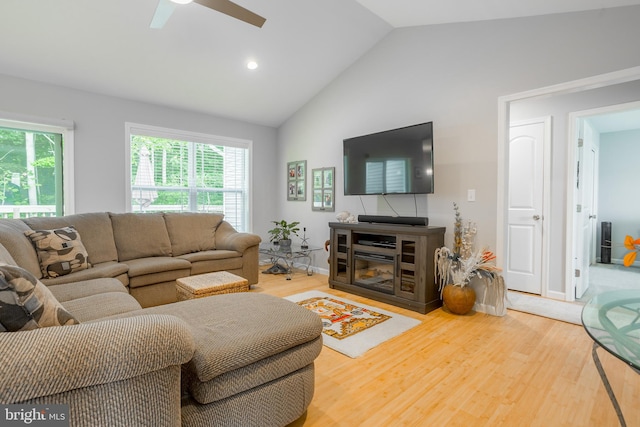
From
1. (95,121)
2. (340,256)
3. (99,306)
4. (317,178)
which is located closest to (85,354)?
(99,306)

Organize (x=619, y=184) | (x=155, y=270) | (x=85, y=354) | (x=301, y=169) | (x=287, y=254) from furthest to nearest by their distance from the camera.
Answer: (x=619, y=184) → (x=301, y=169) → (x=287, y=254) → (x=155, y=270) → (x=85, y=354)

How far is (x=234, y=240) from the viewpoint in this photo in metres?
3.88

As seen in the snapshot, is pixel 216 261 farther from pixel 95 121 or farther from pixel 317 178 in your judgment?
pixel 95 121

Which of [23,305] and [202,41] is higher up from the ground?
[202,41]

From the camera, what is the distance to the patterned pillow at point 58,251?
258 centimetres

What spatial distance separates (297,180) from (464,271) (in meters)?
2.92

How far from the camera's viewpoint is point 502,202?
2988 mm

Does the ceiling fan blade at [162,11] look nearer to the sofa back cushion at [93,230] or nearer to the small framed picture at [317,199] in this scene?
the sofa back cushion at [93,230]

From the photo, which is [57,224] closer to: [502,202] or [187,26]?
[187,26]

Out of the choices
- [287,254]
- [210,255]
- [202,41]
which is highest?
[202,41]

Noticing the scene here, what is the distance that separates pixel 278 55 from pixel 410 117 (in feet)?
5.64

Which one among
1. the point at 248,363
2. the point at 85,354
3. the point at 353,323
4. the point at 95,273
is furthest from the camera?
the point at 353,323

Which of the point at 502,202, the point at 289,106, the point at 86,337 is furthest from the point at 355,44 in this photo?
the point at 86,337

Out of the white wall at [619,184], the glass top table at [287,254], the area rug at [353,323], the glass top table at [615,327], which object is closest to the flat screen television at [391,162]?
the glass top table at [287,254]
